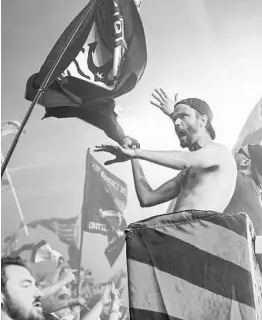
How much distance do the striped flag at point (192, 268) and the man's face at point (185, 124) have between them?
1.43 metres

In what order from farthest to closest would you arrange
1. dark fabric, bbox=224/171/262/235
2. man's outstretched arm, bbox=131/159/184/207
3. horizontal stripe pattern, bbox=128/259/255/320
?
1. man's outstretched arm, bbox=131/159/184/207
2. dark fabric, bbox=224/171/262/235
3. horizontal stripe pattern, bbox=128/259/255/320

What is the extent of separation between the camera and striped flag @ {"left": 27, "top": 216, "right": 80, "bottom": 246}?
233cm

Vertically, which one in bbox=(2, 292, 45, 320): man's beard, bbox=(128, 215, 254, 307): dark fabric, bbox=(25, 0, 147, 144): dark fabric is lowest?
bbox=(2, 292, 45, 320): man's beard

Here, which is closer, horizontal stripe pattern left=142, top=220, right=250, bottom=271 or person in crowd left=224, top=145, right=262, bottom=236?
horizontal stripe pattern left=142, top=220, right=250, bottom=271

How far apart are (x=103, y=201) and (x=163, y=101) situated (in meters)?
0.66

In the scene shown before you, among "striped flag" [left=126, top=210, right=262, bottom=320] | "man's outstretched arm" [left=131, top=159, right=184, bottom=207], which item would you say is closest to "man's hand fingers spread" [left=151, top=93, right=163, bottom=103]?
"man's outstretched arm" [left=131, top=159, right=184, bottom=207]

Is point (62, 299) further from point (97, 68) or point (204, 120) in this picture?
point (97, 68)

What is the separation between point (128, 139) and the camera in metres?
2.44

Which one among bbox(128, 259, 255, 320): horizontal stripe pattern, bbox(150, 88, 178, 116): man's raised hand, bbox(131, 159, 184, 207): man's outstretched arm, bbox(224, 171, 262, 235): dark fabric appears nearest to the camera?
bbox(128, 259, 255, 320): horizontal stripe pattern

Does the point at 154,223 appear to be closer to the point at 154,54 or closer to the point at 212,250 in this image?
the point at 212,250

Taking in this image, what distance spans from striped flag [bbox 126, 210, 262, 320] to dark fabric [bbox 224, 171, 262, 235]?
123 centimetres

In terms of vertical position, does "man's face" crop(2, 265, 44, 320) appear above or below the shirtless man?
below

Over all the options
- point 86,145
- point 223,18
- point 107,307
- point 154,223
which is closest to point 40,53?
point 86,145

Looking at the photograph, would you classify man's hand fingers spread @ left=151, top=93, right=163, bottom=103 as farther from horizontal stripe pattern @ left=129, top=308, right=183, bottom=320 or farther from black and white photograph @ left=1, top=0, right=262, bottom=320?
horizontal stripe pattern @ left=129, top=308, right=183, bottom=320
